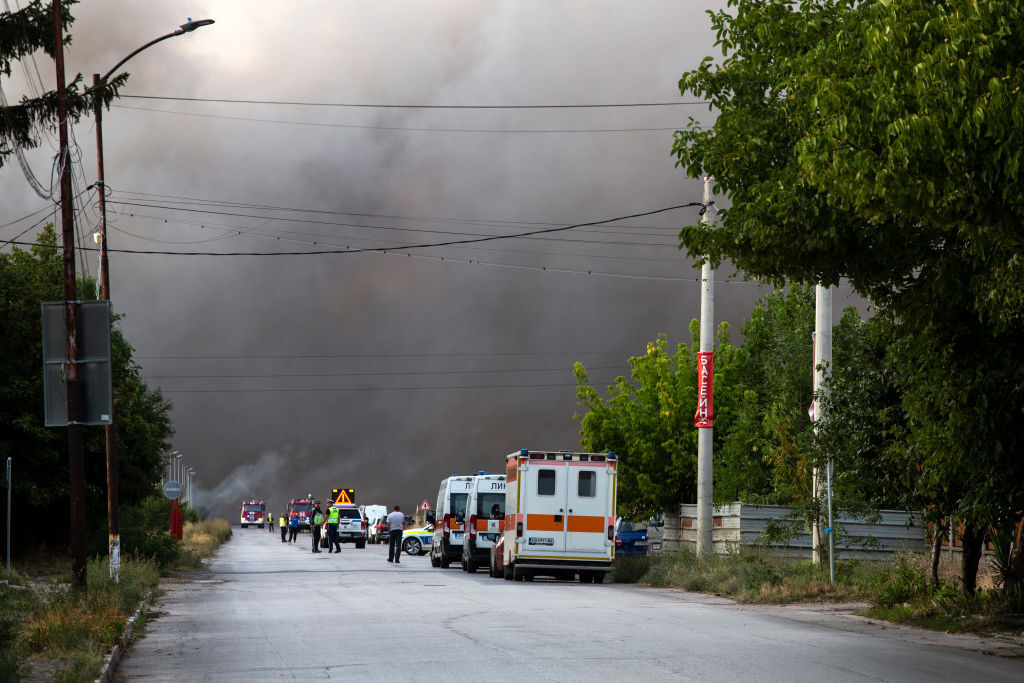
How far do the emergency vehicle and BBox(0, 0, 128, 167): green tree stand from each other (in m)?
121

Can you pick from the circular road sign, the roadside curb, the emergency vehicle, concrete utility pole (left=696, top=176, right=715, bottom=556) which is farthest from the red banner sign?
the emergency vehicle

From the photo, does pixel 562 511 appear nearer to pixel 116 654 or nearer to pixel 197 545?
pixel 116 654

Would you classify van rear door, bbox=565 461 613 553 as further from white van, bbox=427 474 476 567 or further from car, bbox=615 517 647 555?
car, bbox=615 517 647 555

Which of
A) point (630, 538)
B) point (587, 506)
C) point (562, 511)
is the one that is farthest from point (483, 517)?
point (630, 538)

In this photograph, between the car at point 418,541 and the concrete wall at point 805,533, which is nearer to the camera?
the concrete wall at point 805,533

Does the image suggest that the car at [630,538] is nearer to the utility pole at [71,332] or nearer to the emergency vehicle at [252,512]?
the utility pole at [71,332]

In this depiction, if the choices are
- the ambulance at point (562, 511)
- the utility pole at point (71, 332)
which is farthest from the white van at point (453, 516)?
the utility pole at point (71, 332)

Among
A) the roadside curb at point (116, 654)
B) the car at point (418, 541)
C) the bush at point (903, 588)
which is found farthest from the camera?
the car at point (418, 541)

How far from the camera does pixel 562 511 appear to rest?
28.6 metres

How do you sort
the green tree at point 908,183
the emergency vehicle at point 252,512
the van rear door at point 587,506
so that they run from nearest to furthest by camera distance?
1. the green tree at point 908,183
2. the van rear door at point 587,506
3. the emergency vehicle at point 252,512

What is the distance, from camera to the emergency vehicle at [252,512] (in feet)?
452

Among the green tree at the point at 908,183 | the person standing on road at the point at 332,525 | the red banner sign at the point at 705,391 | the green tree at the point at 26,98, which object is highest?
the green tree at the point at 26,98

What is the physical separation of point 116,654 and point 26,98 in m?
10.9

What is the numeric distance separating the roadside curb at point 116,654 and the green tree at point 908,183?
7.79 metres
